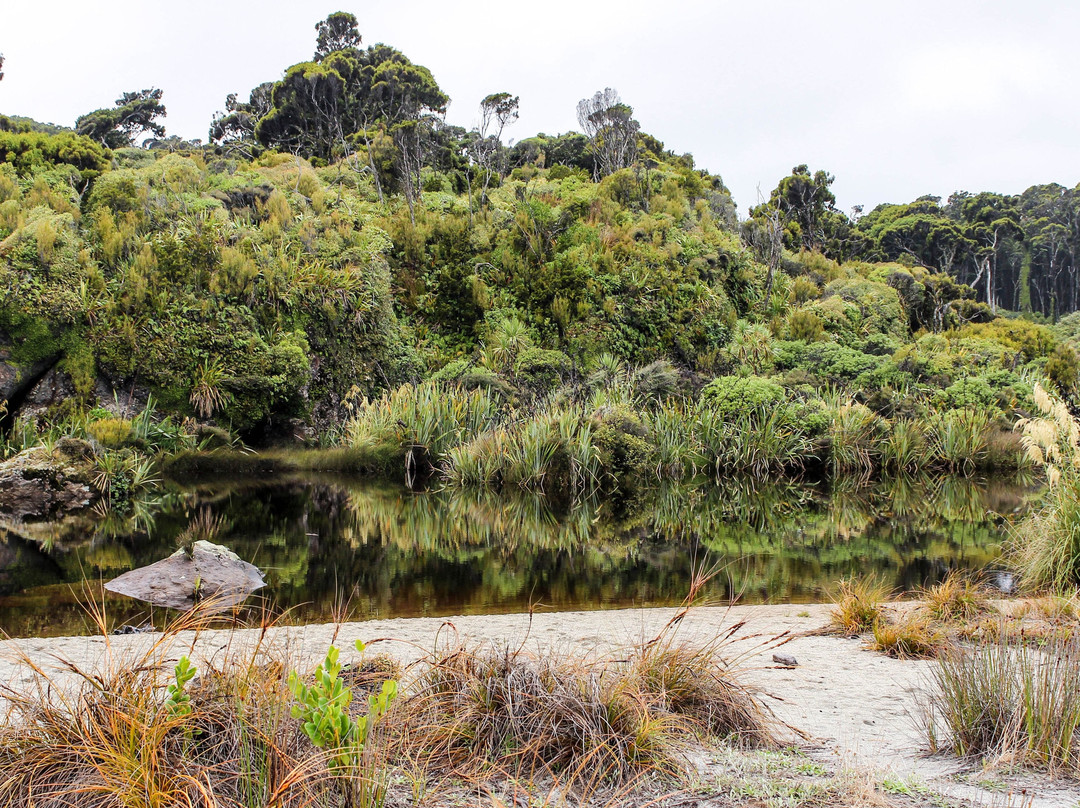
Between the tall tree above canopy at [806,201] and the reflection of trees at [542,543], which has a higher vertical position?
the tall tree above canopy at [806,201]

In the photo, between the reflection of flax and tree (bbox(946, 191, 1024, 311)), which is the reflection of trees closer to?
the reflection of flax

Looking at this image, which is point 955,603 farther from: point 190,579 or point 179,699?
point 190,579

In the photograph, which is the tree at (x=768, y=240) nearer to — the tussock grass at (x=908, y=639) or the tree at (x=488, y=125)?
the tree at (x=488, y=125)

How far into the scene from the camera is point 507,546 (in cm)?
1034

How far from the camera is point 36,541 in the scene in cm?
1045

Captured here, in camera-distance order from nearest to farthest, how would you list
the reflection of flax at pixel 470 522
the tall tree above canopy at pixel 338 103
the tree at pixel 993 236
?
the reflection of flax at pixel 470 522
the tall tree above canopy at pixel 338 103
the tree at pixel 993 236

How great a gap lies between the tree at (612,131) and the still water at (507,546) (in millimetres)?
23156

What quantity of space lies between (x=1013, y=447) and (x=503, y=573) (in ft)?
49.9

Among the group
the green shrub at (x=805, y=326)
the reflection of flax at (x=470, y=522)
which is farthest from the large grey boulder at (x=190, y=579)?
the green shrub at (x=805, y=326)

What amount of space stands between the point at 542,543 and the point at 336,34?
4584 cm

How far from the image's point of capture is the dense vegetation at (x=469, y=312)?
59.6 ft

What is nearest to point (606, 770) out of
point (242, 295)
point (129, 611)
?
point (129, 611)

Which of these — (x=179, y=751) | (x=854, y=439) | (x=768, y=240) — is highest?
(x=768, y=240)

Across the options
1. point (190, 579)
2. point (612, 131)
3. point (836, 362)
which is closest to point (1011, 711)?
point (190, 579)
